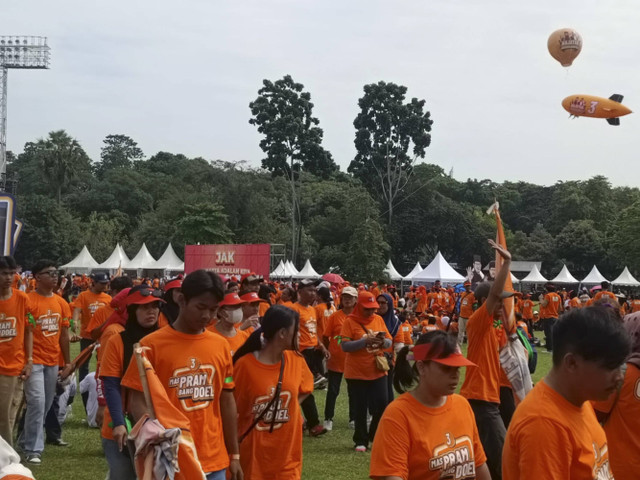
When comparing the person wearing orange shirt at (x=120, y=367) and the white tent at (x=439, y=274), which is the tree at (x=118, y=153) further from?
the person wearing orange shirt at (x=120, y=367)

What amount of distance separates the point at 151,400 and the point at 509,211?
10217 centimetres

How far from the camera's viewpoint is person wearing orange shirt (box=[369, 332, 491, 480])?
397cm

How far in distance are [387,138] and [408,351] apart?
69.4 metres

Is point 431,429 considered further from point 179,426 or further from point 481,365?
point 481,365

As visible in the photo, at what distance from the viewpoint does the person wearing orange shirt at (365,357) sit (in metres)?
10.1

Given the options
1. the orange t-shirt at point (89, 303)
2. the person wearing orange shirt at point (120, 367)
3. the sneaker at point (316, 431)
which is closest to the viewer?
the person wearing orange shirt at point (120, 367)

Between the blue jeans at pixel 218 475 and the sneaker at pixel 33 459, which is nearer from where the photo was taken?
the blue jeans at pixel 218 475

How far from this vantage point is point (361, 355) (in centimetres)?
1022

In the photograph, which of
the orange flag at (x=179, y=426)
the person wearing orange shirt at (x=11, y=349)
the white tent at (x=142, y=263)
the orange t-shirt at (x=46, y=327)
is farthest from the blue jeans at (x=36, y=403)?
the white tent at (x=142, y=263)

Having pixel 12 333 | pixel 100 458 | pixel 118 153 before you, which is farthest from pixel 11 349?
pixel 118 153

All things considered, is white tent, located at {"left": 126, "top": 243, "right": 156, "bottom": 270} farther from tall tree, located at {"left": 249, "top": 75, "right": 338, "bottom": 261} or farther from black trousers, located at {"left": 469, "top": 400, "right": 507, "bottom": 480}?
black trousers, located at {"left": 469, "top": 400, "right": 507, "bottom": 480}

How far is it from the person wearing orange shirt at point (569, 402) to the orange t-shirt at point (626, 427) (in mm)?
937

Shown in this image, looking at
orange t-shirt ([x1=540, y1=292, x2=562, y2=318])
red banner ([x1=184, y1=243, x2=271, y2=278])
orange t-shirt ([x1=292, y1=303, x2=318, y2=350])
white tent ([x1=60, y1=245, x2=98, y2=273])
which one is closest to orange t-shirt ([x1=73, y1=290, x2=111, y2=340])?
orange t-shirt ([x1=292, y1=303, x2=318, y2=350])

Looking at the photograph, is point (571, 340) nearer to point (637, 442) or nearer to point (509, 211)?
point (637, 442)
